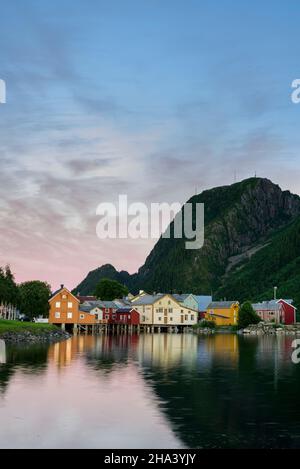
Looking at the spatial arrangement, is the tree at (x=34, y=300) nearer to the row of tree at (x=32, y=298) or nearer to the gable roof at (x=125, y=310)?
the row of tree at (x=32, y=298)

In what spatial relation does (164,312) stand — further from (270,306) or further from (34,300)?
(34,300)

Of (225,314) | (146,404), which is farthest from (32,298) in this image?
(146,404)

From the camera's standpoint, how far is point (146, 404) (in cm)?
3634

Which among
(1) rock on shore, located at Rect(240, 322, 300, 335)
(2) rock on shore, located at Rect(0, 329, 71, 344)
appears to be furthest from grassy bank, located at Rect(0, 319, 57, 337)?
(1) rock on shore, located at Rect(240, 322, 300, 335)

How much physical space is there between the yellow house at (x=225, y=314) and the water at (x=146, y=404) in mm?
131056

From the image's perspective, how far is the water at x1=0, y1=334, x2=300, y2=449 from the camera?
26.8 meters

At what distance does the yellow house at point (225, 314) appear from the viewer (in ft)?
632

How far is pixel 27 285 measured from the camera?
14650 cm

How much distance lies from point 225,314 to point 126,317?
131ft

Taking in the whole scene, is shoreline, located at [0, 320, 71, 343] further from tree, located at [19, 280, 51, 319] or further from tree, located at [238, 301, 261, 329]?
tree, located at [238, 301, 261, 329]

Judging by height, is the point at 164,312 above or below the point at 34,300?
below

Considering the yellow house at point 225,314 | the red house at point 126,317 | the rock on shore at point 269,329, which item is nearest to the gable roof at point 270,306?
the yellow house at point 225,314

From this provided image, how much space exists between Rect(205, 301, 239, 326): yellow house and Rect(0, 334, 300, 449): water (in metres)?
131
